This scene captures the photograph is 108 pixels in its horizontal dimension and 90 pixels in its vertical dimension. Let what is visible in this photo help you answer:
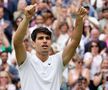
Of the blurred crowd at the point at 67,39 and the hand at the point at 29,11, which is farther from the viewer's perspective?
the blurred crowd at the point at 67,39

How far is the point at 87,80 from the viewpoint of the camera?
10.0 m

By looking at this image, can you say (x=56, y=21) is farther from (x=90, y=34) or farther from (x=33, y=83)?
(x=33, y=83)

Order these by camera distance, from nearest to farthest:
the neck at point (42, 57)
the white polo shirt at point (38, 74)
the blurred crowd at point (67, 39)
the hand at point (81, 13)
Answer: the white polo shirt at point (38, 74) → the neck at point (42, 57) → the hand at point (81, 13) → the blurred crowd at point (67, 39)

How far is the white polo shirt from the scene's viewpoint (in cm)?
586

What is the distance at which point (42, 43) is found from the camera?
19.5 ft

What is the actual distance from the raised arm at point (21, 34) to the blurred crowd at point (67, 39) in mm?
3894

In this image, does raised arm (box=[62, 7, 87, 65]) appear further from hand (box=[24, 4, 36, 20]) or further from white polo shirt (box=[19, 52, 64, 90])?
hand (box=[24, 4, 36, 20])

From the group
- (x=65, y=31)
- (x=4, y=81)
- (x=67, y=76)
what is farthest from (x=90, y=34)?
(x=4, y=81)

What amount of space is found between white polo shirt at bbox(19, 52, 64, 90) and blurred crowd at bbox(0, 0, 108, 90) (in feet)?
12.3

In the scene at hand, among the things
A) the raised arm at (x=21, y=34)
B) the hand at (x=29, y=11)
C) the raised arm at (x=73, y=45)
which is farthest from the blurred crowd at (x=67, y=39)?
the hand at (x=29, y=11)

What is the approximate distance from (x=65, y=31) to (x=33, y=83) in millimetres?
5930

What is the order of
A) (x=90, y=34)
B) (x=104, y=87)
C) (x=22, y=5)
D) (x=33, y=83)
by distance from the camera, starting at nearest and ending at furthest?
(x=33, y=83) < (x=104, y=87) < (x=90, y=34) < (x=22, y=5)

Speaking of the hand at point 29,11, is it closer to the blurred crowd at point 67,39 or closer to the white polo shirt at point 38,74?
the white polo shirt at point 38,74

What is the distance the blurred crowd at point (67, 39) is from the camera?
10.1m
